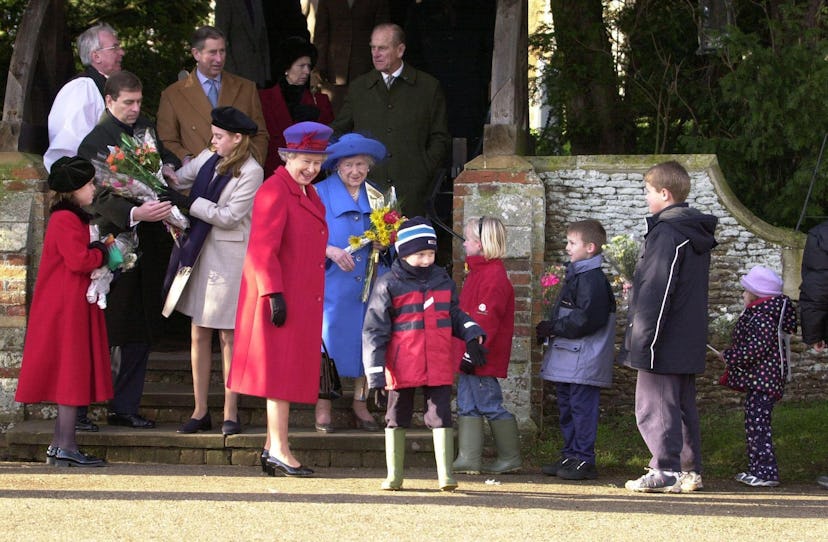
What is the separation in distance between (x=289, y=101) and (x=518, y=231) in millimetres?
2049

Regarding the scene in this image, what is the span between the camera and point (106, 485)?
7363 mm

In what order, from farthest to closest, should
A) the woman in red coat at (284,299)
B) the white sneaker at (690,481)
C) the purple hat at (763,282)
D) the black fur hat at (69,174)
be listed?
the purple hat at (763,282)
the black fur hat at (69,174)
the white sneaker at (690,481)
the woman in red coat at (284,299)

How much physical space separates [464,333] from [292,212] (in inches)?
44.9

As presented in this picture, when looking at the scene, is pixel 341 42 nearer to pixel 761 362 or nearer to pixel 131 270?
pixel 131 270

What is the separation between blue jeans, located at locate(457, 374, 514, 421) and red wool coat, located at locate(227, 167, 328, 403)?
2.94ft

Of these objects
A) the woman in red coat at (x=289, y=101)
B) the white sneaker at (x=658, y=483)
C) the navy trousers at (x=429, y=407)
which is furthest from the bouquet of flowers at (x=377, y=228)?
the white sneaker at (x=658, y=483)

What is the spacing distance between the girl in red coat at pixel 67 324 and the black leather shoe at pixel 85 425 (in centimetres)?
44

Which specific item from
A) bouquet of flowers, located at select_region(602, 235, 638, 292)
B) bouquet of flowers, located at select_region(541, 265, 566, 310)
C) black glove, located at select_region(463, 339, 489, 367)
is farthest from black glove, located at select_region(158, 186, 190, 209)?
bouquet of flowers, located at select_region(602, 235, 638, 292)

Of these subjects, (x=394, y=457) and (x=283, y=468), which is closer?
(x=394, y=457)

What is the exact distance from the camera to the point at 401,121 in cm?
950

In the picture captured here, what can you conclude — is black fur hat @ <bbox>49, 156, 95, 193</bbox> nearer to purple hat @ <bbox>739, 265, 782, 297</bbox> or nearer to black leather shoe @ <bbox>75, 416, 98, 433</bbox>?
black leather shoe @ <bbox>75, 416, 98, 433</bbox>

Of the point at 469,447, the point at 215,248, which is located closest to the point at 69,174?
the point at 215,248

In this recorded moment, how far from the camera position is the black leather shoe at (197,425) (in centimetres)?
842

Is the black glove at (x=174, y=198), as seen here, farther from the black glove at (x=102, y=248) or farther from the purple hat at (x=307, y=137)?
the purple hat at (x=307, y=137)
